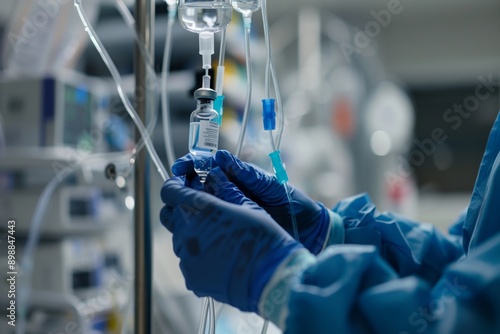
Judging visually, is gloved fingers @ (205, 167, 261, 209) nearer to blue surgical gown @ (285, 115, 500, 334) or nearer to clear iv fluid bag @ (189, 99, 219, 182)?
clear iv fluid bag @ (189, 99, 219, 182)

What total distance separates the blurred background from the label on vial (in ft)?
0.96

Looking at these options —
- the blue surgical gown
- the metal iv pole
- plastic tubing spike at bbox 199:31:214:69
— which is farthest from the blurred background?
the blue surgical gown

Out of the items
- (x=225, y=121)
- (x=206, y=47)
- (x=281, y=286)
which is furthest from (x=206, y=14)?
(x=225, y=121)

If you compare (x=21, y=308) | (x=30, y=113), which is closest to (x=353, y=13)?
(x=30, y=113)

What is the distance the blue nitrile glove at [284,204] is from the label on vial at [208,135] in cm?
4

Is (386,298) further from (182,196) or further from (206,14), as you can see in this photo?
(206,14)

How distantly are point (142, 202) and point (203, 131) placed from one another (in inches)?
9.8

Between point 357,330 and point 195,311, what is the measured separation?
1.11m

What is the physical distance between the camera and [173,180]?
0.77 meters

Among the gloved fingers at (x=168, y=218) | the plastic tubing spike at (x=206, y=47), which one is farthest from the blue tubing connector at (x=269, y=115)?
the gloved fingers at (x=168, y=218)

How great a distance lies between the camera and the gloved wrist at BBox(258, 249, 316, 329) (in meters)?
0.64

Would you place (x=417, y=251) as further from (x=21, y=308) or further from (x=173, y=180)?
(x=21, y=308)

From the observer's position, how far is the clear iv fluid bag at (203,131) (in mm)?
759

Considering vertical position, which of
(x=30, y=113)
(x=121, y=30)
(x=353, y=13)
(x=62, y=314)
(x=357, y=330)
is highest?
(x=353, y=13)
